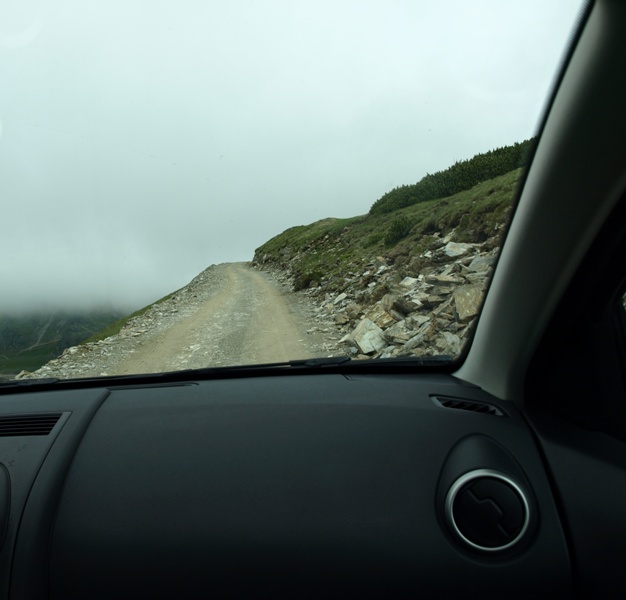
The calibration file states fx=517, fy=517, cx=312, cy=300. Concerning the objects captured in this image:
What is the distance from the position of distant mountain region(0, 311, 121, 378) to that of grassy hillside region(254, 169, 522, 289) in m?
2.81

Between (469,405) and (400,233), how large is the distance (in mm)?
3801

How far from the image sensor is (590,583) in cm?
171

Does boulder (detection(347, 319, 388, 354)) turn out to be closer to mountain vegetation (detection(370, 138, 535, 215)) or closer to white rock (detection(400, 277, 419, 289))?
white rock (detection(400, 277, 419, 289))

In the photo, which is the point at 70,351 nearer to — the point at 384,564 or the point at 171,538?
the point at 171,538

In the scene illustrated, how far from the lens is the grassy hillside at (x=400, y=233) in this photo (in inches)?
119

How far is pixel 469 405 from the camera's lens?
90.1 inches

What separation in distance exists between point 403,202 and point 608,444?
376 centimetres

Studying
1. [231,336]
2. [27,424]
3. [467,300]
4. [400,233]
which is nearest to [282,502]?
[27,424]

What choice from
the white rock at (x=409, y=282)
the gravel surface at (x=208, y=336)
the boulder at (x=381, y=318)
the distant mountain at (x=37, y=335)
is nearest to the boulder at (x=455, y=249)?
the white rock at (x=409, y=282)

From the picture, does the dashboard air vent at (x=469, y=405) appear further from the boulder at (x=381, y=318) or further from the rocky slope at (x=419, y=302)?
the boulder at (x=381, y=318)

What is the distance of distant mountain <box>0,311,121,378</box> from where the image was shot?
330cm

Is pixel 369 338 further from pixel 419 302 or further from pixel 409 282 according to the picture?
pixel 419 302

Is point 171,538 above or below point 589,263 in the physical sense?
below

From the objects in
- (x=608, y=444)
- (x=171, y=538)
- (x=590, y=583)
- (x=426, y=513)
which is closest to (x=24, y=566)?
(x=171, y=538)
